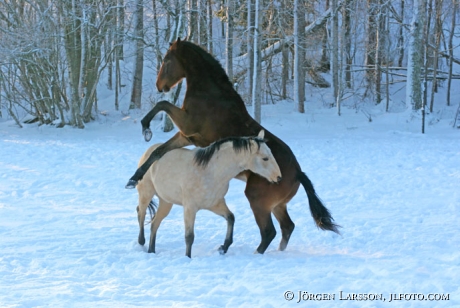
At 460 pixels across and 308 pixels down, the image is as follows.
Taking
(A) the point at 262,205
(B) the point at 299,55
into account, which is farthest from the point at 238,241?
(B) the point at 299,55

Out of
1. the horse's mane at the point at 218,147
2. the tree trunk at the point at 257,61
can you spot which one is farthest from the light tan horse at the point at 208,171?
the tree trunk at the point at 257,61

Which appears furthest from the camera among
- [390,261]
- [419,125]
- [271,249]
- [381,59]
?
[381,59]

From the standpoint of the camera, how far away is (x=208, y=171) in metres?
6.40

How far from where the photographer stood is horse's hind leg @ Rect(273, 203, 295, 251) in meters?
6.80

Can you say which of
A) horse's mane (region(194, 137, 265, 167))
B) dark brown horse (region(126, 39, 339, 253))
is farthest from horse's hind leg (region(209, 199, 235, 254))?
horse's mane (region(194, 137, 265, 167))

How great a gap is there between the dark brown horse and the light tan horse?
0.82ft

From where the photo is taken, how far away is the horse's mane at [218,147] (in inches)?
248

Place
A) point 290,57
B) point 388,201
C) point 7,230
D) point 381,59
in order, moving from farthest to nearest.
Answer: point 290,57 → point 381,59 → point 388,201 → point 7,230

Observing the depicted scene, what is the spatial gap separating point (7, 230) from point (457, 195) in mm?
7675

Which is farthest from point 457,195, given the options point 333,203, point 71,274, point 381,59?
point 381,59

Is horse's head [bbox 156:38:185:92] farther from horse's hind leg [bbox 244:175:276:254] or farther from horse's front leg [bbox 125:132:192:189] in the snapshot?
horse's hind leg [bbox 244:175:276:254]

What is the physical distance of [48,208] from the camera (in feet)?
30.9

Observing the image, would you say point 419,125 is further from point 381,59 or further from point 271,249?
point 271,249

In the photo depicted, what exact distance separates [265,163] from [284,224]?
1.03 meters
